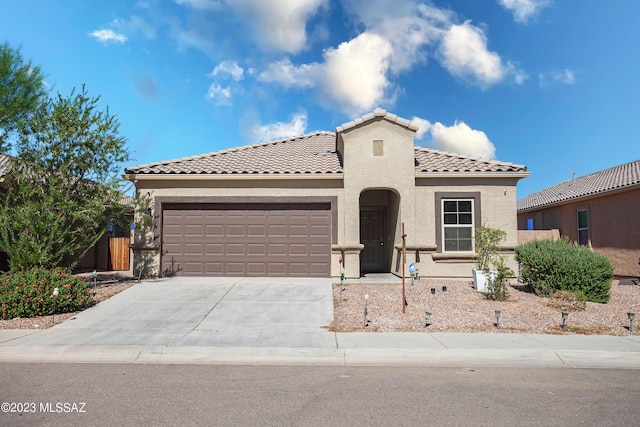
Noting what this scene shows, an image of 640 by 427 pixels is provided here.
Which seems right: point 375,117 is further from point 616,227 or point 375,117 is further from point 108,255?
point 108,255

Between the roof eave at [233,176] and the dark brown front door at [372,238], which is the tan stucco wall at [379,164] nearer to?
the roof eave at [233,176]

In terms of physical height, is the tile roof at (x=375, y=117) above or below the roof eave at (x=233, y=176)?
above

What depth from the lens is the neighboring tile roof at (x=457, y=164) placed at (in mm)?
13789

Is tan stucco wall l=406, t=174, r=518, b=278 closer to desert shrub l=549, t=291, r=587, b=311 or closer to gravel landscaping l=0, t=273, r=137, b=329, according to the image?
desert shrub l=549, t=291, r=587, b=311

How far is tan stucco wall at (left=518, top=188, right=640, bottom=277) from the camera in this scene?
Result: 51.3ft

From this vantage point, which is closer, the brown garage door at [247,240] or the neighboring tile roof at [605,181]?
the brown garage door at [247,240]

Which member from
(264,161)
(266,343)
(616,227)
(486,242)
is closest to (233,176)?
(264,161)

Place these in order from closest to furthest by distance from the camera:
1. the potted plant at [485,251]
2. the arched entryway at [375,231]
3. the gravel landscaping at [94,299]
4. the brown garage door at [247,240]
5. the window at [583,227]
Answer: the gravel landscaping at [94,299] < the potted plant at [485,251] < the brown garage door at [247,240] < the arched entryway at [375,231] < the window at [583,227]

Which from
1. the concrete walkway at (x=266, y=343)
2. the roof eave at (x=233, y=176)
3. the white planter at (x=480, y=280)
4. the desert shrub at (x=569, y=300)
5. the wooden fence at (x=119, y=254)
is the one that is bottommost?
the concrete walkway at (x=266, y=343)

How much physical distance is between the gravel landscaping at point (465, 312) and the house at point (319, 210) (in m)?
1.90

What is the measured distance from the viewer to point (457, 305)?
32.2 ft

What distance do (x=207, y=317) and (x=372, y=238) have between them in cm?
845

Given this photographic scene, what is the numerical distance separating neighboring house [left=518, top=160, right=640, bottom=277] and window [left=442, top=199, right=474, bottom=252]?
268 inches

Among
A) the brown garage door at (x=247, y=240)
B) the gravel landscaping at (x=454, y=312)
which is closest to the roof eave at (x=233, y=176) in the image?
the brown garage door at (x=247, y=240)
